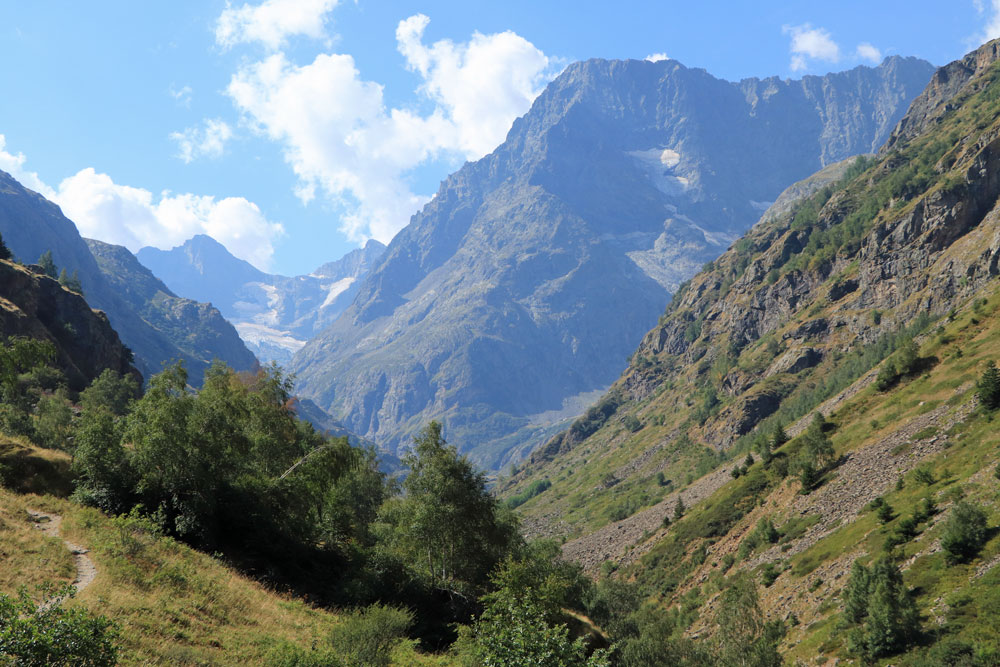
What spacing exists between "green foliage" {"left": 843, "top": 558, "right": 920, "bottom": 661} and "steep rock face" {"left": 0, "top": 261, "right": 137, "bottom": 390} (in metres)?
130

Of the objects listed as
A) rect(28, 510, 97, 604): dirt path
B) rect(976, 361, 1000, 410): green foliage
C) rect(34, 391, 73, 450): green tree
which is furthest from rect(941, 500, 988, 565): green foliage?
rect(34, 391, 73, 450): green tree

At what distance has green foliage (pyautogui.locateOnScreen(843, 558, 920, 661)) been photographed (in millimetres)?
45656

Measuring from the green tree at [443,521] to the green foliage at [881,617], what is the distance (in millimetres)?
30592

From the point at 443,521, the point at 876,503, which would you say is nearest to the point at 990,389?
the point at 876,503

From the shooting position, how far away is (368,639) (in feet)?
89.7

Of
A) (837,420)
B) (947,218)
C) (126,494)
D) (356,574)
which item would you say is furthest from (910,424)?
(947,218)

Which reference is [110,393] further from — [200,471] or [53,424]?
[200,471]

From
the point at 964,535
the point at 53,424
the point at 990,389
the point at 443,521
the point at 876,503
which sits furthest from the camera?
the point at 990,389

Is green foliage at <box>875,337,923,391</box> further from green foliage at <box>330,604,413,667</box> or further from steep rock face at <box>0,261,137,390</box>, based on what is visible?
steep rock face at <box>0,261,137,390</box>

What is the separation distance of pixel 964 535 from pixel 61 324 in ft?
554

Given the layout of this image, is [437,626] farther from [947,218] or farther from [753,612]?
[947,218]

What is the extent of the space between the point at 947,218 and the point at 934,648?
642ft

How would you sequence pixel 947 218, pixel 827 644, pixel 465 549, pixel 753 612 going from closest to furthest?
1. pixel 465 549
2. pixel 827 644
3. pixel 753 612
4. pixel 947 218

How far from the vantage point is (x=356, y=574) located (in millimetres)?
41750
